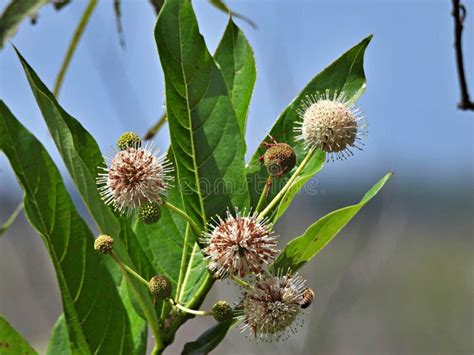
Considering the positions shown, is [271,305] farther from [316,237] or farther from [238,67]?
[238,67]

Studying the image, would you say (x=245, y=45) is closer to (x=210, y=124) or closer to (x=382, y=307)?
(x=210, y=124)

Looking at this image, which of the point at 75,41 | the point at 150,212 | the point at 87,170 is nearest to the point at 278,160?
the point at 150,212

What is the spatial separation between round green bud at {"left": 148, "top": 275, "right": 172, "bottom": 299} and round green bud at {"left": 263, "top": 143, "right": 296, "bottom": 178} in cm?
30

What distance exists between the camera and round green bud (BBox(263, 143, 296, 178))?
1.32 metres

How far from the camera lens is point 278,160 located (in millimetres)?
1316

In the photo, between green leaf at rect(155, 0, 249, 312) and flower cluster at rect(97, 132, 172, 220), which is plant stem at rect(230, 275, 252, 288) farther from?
flower cluster at rect(97, 132, 172, 220)

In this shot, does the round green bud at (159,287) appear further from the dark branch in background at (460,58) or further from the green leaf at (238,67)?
the dark branch in background at (460,58)

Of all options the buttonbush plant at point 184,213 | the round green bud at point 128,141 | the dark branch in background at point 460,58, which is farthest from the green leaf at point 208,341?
the dark branch in background at point 460,58

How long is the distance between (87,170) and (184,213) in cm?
21

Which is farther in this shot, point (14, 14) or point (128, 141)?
point (14, 14)

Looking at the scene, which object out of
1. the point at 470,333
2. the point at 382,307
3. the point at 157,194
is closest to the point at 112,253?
the point at 157,194

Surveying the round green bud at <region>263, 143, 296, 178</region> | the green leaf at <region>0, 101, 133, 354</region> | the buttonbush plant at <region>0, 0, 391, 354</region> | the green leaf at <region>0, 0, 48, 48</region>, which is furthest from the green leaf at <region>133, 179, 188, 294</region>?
the green leaf at <region>0, 0, 48, 48</region>

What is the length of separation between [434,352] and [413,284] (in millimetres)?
1744

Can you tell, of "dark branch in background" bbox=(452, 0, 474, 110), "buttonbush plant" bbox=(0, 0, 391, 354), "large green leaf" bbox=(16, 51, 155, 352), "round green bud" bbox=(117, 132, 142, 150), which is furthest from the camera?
"dark branch in background" bbox=(452, 0, 474, 110)
